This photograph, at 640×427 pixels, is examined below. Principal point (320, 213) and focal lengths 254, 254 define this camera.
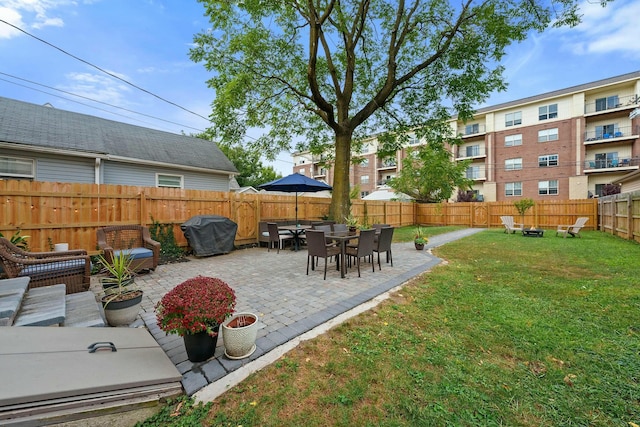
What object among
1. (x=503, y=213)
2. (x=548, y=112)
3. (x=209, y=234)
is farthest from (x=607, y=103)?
(x=209, y=234)

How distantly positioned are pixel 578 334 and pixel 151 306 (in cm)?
543

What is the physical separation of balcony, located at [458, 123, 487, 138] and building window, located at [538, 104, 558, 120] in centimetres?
433

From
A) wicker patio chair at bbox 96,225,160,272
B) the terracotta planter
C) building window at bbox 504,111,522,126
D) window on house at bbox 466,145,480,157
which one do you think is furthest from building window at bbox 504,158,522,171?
the terracotta planter

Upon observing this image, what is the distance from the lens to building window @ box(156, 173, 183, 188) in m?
10.6

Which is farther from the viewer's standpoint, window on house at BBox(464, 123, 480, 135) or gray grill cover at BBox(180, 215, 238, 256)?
window on house at BBox(464, 123, 480, 135)

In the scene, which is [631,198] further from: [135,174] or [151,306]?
[135,174]

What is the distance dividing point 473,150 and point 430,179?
10.5m

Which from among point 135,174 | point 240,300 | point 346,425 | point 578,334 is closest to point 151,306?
point 240,300

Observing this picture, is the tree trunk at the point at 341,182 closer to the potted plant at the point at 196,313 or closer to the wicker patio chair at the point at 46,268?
the wicker patio chair at the point at 46,268

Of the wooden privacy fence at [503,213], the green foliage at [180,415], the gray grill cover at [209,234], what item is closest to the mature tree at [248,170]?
the wooden privacy fence at [503,213]

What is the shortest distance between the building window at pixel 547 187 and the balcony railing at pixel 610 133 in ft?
13.4

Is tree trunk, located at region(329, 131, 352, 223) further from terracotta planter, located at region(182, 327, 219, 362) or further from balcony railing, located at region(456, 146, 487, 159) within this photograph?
balcony railing, located at region(456, 146, 487, 159)

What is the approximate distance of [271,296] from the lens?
3980 mm

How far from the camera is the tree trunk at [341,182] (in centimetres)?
888
